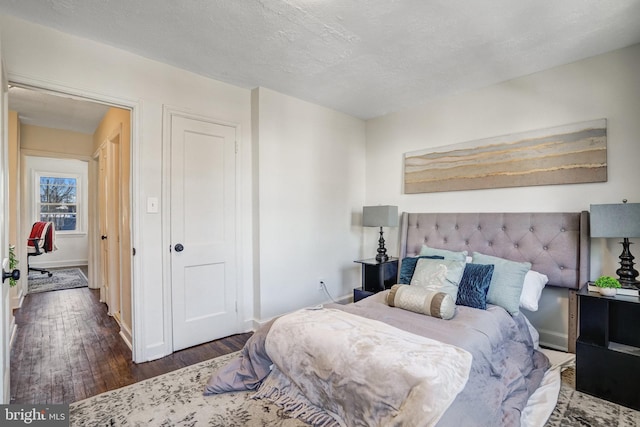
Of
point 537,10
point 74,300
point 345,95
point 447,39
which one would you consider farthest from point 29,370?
point 537,10

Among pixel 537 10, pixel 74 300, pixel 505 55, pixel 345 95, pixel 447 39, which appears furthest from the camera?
pixel 74 300

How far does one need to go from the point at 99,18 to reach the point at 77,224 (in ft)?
22.9

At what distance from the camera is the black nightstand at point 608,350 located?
1935 mm

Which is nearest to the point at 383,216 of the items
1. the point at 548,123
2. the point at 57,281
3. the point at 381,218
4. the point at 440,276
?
the point at 381,218

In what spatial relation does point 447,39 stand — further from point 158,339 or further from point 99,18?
point 158,339

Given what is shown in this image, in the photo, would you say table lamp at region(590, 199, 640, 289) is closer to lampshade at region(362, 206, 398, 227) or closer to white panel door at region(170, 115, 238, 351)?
lampshade at region(362, 206, 398, 227)

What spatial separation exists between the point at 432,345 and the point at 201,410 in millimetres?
1440

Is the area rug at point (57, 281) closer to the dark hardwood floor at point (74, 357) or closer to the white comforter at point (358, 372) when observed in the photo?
the dark hardwood floor at point (74, 357)

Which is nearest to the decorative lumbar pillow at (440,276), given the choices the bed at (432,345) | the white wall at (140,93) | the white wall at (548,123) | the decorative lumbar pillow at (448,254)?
the bed at (432,345)

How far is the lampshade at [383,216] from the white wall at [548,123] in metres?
0.29

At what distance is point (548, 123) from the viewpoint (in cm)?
278

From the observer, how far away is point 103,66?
241cm

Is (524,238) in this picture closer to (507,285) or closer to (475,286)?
(507,285)

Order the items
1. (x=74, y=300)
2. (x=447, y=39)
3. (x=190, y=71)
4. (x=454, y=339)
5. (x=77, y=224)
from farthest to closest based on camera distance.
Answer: (x=77, y=224)
(x=74, y=300)
(x=190, y=71)
(x=447, y=39)
(x=454, y=339)
